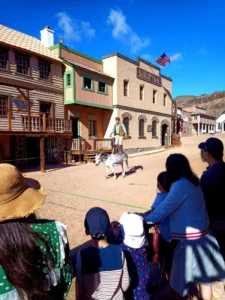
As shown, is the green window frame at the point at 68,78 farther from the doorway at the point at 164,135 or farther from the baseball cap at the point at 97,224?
the baseball cap at the point at 97,224

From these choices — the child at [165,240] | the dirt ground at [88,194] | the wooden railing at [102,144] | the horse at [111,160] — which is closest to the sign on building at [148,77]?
the wooden railing at [102,144]

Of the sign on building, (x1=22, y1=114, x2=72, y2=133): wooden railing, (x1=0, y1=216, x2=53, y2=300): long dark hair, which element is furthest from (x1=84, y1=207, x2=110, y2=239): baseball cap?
the sign on building

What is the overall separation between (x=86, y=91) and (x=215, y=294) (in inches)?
639

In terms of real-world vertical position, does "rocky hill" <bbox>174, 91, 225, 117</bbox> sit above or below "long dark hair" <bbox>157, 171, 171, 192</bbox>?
above

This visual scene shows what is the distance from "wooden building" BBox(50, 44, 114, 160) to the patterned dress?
14837 mm

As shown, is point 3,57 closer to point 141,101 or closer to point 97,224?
point 141,101

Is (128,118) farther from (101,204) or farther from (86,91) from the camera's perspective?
(101,204)

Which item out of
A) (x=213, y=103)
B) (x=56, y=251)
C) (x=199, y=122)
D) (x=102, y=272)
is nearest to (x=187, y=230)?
(x=102, y=272)

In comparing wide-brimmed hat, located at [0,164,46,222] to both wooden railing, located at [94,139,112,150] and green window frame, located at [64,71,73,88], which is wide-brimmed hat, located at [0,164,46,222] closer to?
green window frame, located at [64,71,73,88]

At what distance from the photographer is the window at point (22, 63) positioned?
14258 millimetres

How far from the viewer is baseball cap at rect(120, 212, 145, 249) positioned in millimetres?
1869

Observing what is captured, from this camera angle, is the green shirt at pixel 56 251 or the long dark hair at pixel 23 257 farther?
the green shirt at pixel 56 251

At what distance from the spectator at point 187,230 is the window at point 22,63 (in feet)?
48.3

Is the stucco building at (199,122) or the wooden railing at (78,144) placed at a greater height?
the stucco building at (199,122)
